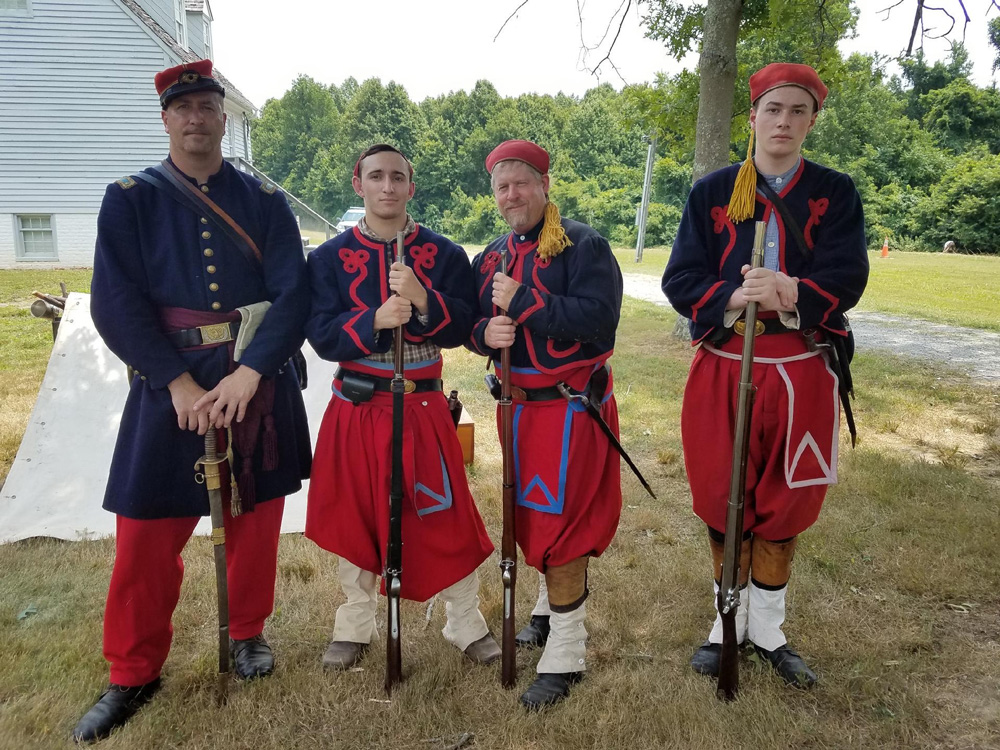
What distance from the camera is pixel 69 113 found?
15.6 m

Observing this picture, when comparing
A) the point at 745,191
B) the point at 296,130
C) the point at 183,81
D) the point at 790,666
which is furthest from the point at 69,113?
the point at 296,130

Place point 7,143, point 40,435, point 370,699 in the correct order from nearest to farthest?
point 370,699 → point 40,435 → point 7,143

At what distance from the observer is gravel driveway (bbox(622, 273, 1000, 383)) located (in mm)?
8656

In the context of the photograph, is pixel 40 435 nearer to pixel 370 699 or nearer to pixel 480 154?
pixel 370 699

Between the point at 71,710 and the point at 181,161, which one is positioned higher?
the point at 181,161

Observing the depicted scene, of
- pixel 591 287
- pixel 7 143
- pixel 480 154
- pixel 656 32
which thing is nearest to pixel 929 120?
pixel 480 154

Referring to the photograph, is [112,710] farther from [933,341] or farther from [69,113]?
[69,113]

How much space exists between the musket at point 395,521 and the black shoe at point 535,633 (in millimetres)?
573

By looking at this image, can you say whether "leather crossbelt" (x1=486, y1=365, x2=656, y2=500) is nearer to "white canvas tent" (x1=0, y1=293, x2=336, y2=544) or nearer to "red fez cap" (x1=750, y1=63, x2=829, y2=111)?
"red fez cap" (x1=750, y1=63, x2=829, y2=111)

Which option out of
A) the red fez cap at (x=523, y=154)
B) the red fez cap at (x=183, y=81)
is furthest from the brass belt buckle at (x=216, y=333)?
the red fez cap at (x=523, y=154)

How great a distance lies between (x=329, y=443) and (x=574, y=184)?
33.5 meters

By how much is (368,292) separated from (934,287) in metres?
18.0

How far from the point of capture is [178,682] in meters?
2.70

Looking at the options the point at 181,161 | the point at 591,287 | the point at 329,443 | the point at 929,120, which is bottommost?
the point at 329,443
